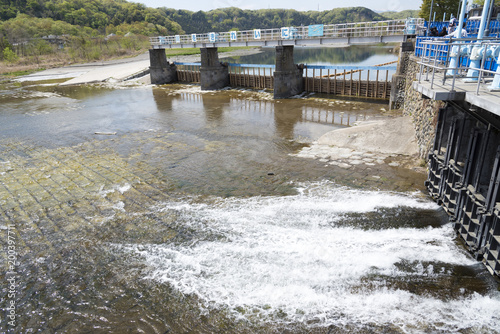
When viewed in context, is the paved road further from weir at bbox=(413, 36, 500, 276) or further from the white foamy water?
weir at bbox=(413, 36, 500, 276)

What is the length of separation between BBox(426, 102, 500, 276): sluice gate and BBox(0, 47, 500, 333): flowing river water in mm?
388

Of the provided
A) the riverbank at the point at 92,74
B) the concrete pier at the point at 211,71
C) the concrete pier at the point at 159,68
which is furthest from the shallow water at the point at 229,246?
the riverbank at the point at 92,74

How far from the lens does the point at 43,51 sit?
75.9 meters

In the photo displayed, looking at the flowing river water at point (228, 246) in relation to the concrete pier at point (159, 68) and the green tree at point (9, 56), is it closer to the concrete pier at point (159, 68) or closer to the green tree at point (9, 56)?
the concrete pier at point (159, 68)

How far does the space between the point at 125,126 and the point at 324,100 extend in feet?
52.5

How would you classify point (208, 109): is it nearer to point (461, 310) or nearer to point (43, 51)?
point (461, 310)

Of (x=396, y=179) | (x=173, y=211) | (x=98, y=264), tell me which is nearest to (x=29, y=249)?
(x=98, y=264)

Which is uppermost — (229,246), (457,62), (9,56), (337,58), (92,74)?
(457,62)

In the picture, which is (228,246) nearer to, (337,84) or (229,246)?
(229,246)

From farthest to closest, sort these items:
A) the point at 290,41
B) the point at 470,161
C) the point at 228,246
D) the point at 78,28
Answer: the point at 78,28
the point at 290,41
the point at 228,246
the point at 470,161

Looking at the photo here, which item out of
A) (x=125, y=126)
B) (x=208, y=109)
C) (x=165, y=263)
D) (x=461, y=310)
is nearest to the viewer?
(x=461, y=310)

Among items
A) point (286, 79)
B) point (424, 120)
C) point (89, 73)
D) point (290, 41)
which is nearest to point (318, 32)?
point (290, 41)

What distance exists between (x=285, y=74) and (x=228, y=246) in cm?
2322

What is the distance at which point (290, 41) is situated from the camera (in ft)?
92.0
